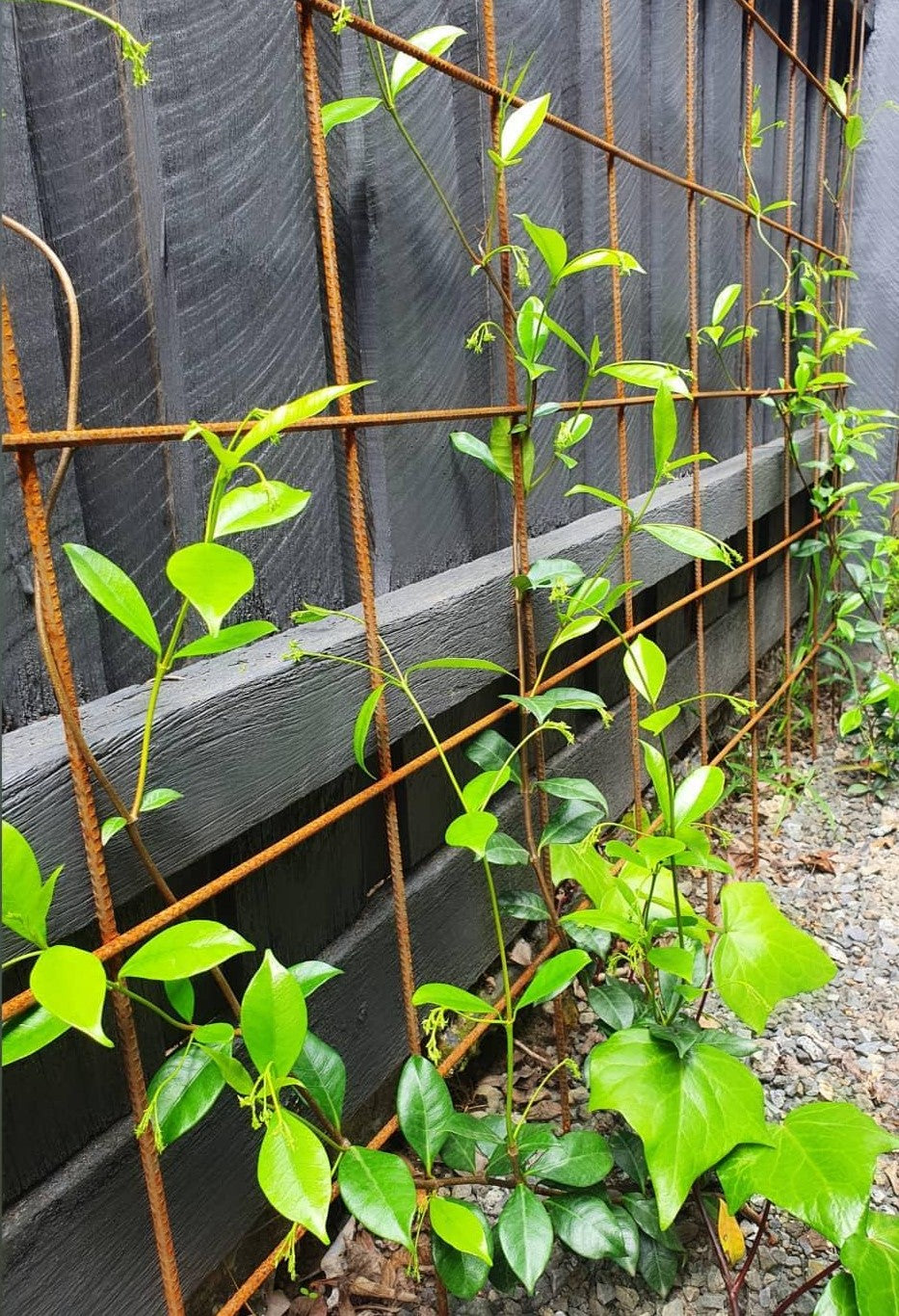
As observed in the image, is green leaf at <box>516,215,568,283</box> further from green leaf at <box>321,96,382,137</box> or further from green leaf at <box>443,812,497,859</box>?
green leaf at <box>443,812,497,859</box>

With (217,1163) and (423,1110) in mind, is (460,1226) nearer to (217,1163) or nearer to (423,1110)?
(423,1110)

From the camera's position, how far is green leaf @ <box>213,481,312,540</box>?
55cm

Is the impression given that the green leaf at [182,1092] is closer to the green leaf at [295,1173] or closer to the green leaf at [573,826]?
the green leaf at [295,1173]

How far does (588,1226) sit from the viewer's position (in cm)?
86

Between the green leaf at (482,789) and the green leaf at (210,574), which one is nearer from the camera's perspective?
the green leaf at (210,574)

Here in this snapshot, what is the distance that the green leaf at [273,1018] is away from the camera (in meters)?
0.60

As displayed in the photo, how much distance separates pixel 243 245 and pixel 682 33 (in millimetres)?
1211

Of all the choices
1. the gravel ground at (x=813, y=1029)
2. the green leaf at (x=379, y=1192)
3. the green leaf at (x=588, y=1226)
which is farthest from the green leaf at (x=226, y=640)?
the gravel ground at (x=813, y=1029)

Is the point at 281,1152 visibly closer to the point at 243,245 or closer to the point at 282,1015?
the point at 282,1015

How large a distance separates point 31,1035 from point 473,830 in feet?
1.08

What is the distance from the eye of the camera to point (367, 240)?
0.94 metres

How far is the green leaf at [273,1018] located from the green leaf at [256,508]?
0.26 meters

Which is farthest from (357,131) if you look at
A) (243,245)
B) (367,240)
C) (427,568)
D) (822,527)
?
(822,527)

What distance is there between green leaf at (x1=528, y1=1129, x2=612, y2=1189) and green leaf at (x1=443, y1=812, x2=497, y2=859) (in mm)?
342
